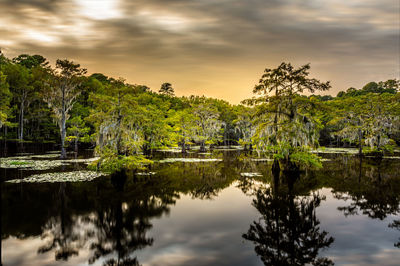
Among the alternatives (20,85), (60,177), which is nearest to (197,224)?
(60,177)

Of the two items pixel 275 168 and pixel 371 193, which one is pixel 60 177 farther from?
pixel 371 193

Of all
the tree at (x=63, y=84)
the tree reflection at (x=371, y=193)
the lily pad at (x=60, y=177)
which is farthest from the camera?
the tree at (x=63, y=84)

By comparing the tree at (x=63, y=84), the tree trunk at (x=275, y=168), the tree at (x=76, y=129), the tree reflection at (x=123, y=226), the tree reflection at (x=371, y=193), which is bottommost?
the tree reflection at (x=371, y=193)

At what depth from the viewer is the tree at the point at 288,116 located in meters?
20.4

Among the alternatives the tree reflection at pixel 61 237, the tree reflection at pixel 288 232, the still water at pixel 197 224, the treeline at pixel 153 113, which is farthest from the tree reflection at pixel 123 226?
the treeline at pixel 153 113

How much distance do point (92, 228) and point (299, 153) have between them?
56.8 ft

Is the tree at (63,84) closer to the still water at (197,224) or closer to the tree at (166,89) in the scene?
the still water at (197,224)

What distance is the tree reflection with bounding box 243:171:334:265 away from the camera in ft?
25.1

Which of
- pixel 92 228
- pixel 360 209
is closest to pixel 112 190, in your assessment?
pixel 92 228

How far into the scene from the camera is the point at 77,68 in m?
33.0

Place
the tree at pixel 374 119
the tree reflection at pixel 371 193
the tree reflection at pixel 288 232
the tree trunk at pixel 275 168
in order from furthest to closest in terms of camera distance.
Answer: the tree at pixel 374 119 < the tree trunk at pixel 275 168 < the tree reflection at pixel 371 193 < the tree reflection at pixel 288 232

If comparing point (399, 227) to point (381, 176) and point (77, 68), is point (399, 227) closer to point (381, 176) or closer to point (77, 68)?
point (381, 176)

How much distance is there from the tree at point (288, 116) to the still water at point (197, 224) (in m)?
4.02

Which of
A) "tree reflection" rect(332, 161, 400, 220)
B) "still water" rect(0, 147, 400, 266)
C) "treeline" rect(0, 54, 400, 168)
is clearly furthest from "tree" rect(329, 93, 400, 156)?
"still water" rect(0, 147, 400, 266)
